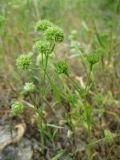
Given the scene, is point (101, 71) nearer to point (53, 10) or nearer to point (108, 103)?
point (108, 103)

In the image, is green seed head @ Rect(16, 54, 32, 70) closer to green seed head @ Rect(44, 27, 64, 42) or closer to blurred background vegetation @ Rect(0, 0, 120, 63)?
green seed head @ Rect(44, 27, 64, 42)

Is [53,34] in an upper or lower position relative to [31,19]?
lower

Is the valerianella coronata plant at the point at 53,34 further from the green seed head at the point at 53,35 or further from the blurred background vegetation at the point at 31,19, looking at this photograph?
the blurred background vegetation at the point at 31,19

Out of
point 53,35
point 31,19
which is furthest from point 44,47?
point 31,19

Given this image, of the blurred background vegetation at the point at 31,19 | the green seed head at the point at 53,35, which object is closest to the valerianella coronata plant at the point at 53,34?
the green seed head at the point at 53,35

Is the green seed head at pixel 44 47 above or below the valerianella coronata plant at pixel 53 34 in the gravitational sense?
below

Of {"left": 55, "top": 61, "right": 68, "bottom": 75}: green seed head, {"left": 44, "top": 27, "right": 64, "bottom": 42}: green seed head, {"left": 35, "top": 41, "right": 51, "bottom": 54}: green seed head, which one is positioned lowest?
{"left": 55, "top": 61, "right": 68, "bottom": 75}: green seed head

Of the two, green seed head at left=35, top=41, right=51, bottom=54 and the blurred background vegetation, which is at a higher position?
the blurred background vegetation

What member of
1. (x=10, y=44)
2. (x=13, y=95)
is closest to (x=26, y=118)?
(x=13, y=95)

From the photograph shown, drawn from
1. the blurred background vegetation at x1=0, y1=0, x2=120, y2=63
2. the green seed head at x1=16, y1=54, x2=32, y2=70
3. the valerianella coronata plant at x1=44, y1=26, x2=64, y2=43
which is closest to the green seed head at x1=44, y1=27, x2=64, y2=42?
the valerianella coronata plant at x1=44, y1=26, x2=64, y2=43

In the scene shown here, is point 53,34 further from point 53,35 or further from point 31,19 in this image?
point 31,19

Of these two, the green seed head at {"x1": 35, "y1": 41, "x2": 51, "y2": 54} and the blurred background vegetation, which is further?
the blurred background vegetation

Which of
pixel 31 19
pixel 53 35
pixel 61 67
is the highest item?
pixel 31 19
